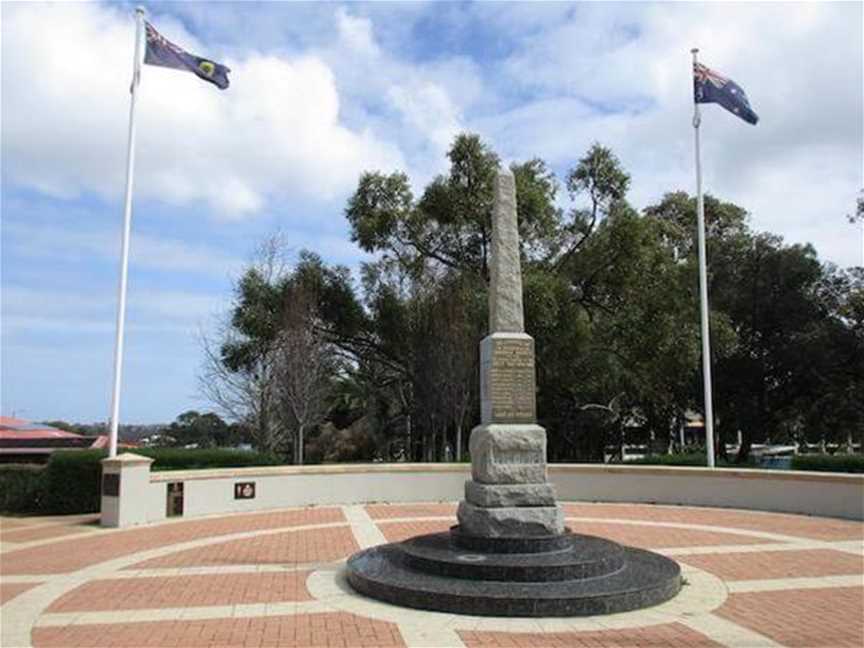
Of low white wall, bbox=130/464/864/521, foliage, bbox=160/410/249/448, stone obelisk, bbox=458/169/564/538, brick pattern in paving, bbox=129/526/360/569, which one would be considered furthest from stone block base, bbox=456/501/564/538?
foliage, bbox=160/410/249/448

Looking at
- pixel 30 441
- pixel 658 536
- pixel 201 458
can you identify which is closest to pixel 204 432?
pixel 30 441

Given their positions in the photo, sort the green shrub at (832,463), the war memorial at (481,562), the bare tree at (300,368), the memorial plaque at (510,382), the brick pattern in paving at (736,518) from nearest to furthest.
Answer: the war memorial at (481,562) → the memorial plaque at (510,382) → the brick pattern in paving at (736,518) → the green shrub at (832,463) → the bare tree at (300,368)

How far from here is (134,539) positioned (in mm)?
13625

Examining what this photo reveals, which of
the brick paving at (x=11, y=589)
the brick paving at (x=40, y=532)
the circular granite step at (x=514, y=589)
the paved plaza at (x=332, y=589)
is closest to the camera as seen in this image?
the paved plaza at (x=332, y=589)

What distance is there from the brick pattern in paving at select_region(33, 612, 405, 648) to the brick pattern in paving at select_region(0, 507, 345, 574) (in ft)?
12.2

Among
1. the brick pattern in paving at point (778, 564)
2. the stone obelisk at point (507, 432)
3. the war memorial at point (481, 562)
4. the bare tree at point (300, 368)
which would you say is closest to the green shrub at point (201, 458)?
the war memorial at point (481, 562)

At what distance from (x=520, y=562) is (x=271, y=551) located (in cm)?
465

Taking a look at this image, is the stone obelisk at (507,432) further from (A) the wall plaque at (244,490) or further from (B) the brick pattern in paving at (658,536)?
(A) the wall plaque at (244,490)

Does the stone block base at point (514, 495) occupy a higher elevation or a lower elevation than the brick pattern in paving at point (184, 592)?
higher

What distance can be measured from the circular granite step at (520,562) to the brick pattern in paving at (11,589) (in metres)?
4.67

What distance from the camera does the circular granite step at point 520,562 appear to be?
8758mm

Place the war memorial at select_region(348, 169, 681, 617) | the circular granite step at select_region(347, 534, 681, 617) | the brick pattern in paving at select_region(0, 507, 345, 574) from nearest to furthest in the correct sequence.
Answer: the circular granite step at select_region(347, 534, 681, 617) → the war memorial at select_region(348, 169, 681, 617) → the brick pattern in paving at select_region(0, 507, 345, 574)

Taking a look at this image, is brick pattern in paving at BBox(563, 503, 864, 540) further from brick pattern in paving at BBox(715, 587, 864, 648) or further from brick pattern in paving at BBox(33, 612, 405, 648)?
brick pattern in paving at BBox(33, 612, 405, 648)

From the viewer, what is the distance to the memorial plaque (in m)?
10.7
